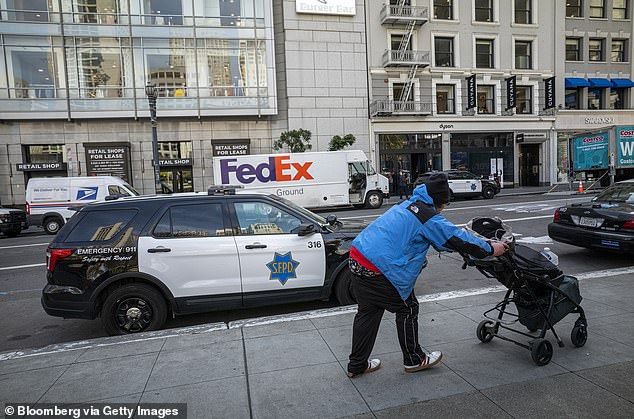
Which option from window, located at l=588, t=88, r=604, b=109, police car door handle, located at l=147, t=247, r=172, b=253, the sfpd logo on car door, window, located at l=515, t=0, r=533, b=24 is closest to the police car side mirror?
the sfpd logo on car door

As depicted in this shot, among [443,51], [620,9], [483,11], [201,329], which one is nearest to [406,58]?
[443,51]

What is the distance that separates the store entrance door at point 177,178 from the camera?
24673 millimetres

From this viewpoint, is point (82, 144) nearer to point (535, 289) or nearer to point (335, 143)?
point (335, 143)

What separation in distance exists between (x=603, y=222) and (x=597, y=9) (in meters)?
33.0

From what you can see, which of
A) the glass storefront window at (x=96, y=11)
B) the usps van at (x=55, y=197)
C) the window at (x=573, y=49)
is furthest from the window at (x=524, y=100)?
the glass storefront window at (x=96, y=11)

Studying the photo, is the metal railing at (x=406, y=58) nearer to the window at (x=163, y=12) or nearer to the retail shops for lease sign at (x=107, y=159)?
the window at (x=163, y=12)

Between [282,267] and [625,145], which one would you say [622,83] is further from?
[282,267]

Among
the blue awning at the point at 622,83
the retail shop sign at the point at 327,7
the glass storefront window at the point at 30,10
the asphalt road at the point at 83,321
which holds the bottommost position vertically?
the asphalt road at the point at 83,321

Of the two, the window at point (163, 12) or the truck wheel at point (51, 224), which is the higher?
the window at point (163, 12)

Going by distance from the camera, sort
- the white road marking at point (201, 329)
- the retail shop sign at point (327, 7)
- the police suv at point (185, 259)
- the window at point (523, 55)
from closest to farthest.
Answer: the white road marking at point (201, 329), the police suv at point (185, 259), the retail shop sign at point (327, 7), the window at point (523, 55)

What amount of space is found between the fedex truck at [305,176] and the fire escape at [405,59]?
8583 millimetres

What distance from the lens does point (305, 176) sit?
756 inches

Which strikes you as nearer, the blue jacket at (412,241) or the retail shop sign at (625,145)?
the blue jacket at (412,241)

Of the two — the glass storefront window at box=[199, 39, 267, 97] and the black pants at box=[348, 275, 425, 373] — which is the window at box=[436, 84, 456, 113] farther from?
the black pants at box=[348, 275, 425, 373]
